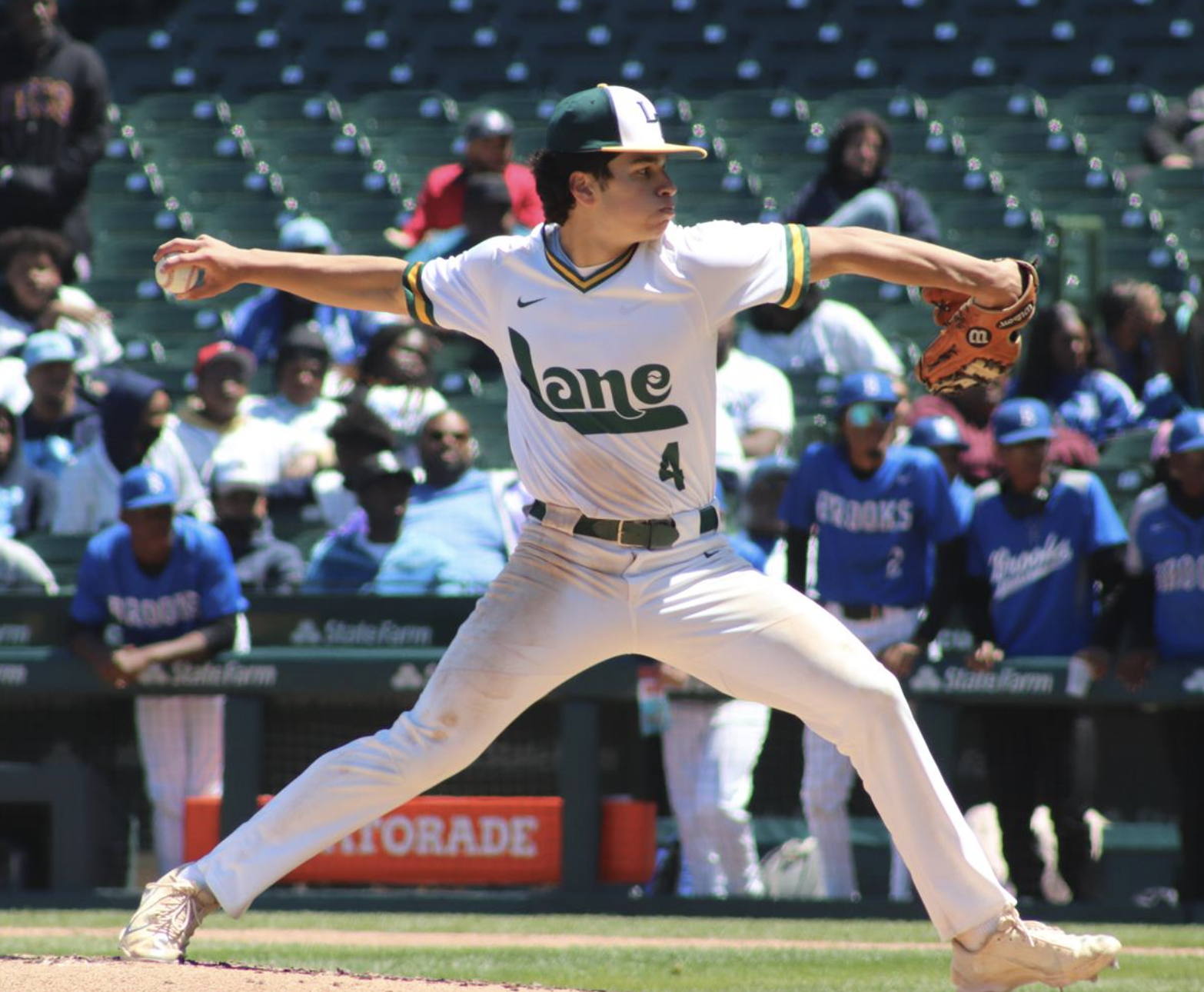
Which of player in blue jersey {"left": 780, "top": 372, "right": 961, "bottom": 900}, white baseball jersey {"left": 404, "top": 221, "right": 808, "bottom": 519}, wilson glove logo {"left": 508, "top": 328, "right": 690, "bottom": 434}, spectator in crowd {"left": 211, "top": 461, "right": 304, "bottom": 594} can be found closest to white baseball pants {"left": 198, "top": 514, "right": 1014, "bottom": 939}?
white baseball jersey {"left": 404, "top": 221, "right": 808, "bottom": 519}

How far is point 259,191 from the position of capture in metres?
12.8

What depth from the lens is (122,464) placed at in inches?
333

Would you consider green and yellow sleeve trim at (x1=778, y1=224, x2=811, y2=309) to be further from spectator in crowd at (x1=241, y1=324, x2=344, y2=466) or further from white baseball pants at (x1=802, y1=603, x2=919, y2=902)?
spectator in crowd at (x1=241, y1=324, x2=344, y2=466)

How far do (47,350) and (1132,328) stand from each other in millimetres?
4918

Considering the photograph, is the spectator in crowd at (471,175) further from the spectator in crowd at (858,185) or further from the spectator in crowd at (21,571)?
the spectator in crowd at (21,571)

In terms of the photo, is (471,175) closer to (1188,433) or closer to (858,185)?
(858,185)

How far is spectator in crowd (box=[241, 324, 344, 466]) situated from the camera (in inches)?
351

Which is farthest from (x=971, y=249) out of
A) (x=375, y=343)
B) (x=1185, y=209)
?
(x=375, y=343)

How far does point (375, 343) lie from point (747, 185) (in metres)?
3.93

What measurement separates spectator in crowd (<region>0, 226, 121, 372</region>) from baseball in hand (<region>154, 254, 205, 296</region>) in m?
5.94

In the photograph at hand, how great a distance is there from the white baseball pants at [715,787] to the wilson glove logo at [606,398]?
3.13m

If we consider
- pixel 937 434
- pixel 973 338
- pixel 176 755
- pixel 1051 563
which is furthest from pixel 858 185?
pixel 973 338

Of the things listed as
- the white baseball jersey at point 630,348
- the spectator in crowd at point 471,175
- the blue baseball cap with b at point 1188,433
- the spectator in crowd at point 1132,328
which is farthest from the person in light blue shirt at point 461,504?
the white baseball jersey at point 630,348

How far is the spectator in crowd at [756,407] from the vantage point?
836 cm
